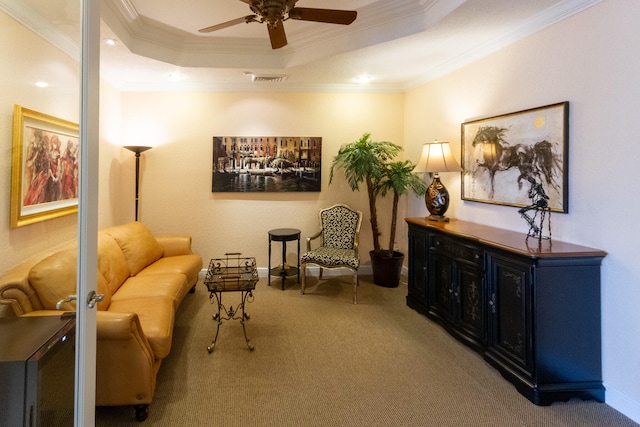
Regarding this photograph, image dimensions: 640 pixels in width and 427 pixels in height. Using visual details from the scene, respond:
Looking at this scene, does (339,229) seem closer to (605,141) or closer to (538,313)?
(538,313)

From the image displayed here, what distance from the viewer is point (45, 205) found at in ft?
5.96

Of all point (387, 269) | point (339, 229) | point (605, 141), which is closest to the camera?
point (605, 141)

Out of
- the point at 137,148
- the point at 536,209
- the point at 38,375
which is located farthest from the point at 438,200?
the point at 137,148

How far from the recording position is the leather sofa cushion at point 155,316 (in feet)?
7.34

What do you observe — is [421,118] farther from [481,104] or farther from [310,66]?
[310,66]

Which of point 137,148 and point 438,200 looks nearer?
point 438,200

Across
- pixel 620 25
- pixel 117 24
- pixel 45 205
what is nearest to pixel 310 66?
pixel 117 24

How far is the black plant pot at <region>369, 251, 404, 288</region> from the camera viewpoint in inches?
181

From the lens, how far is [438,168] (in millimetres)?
3727

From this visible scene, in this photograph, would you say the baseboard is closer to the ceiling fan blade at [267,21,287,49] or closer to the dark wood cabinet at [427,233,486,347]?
the dark wood cabinet at [427,233,486,347]

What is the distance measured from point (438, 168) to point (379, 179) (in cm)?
97

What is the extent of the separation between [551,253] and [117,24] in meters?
A: 4.06

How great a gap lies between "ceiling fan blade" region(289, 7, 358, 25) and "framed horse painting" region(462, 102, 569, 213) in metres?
1.67

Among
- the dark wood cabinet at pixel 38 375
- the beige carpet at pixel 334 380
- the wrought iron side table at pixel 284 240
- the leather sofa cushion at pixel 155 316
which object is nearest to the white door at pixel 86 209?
the dark wood cabinet at pixel 38 375
